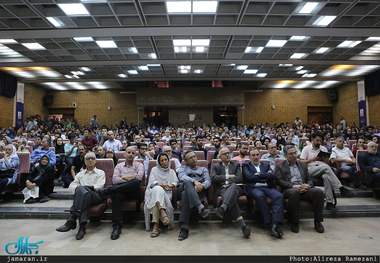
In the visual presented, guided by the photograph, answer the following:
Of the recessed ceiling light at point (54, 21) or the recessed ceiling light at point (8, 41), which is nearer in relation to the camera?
the recessed ceiling light at point (54, 21)

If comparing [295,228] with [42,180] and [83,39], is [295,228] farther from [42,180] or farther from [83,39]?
[83,39]

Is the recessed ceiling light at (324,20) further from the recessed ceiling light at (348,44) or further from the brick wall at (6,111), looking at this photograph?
the brick wall at (6,111)

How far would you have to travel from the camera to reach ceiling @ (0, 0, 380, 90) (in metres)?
5.70

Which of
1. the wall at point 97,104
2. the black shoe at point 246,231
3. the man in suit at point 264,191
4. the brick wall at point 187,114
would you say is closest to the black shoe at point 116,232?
the black shoe at point 246,231

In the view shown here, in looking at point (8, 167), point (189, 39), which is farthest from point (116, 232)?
point (189, 39)

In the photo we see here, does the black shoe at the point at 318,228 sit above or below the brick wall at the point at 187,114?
below

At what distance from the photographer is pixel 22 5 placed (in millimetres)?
5590

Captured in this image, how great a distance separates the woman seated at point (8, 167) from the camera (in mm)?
3504

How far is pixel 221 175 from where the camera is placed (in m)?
2.92

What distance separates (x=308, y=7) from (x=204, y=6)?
2707mm

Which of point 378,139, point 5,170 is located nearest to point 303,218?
point 378,139

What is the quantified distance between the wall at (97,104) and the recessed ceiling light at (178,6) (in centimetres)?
941

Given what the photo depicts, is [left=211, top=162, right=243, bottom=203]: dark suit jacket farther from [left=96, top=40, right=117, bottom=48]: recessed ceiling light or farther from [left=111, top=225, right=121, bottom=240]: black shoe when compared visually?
[left=96, top=40, right=117, bottom=48]: recessed ceiling light

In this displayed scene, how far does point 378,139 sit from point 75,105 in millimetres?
15108
